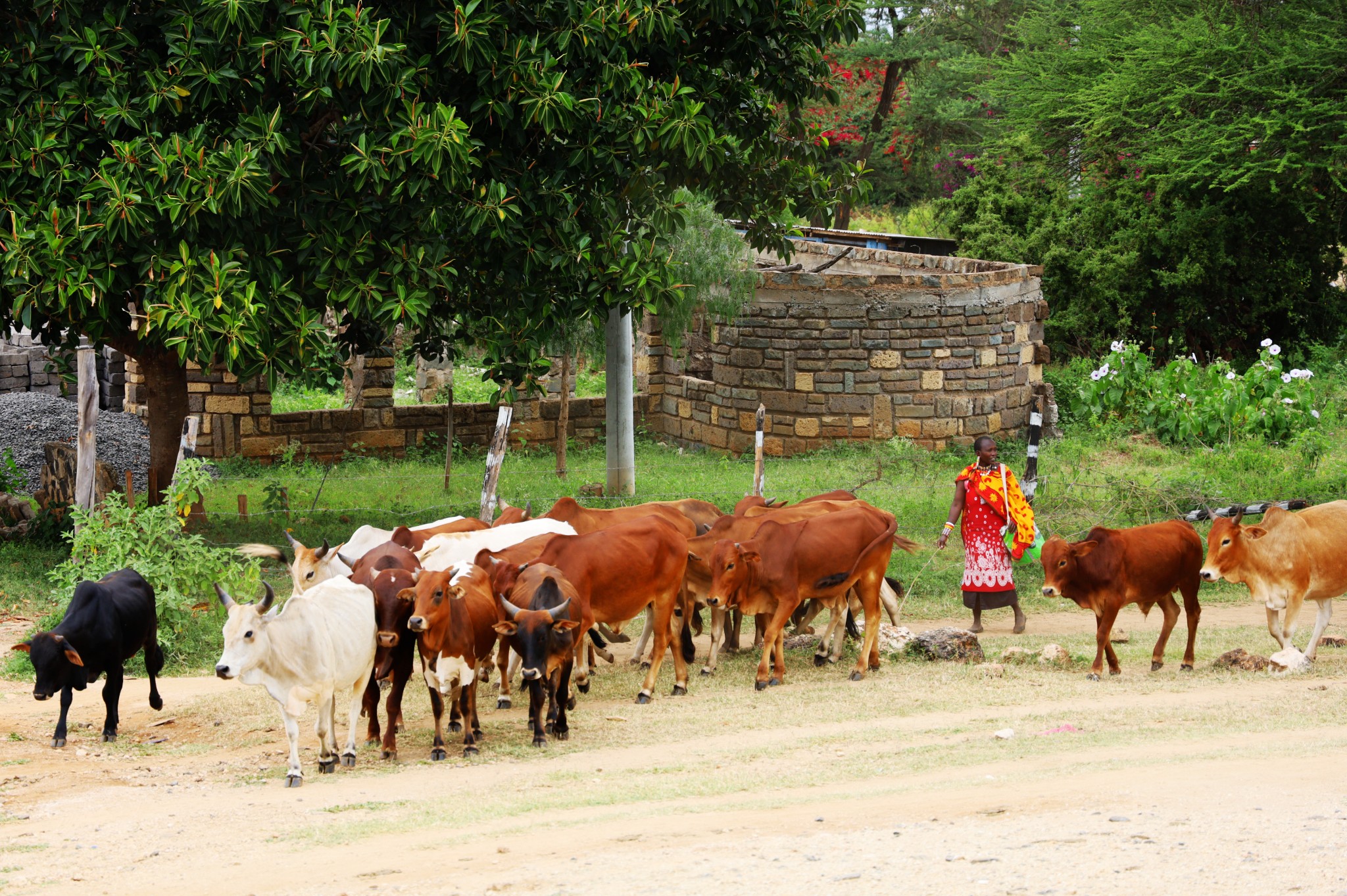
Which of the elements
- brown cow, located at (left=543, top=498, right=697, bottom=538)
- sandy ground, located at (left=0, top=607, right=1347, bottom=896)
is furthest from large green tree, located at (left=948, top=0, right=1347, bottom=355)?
sandy ground, located at (left=0, top=607, right=1347, bottom=896)

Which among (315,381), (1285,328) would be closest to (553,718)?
(315,381)

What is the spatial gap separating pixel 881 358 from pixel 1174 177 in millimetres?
5592

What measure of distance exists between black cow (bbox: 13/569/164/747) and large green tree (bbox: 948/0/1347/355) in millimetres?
15885

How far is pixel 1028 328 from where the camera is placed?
62.4 ft

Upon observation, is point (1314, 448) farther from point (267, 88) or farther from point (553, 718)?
point (267, 88)

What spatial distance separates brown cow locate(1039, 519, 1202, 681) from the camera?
962cm

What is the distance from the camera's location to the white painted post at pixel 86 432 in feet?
41.8

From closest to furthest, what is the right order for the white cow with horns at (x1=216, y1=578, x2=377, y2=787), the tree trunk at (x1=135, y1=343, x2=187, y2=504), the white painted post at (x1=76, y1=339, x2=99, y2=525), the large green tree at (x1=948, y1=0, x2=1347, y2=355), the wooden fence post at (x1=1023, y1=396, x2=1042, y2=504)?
the white cow with horns at (x1=216, y1=578, x2=377, y2=787) → the white painted post at (x1=76, y1=339, x2=99, y2=525) → the wooden fence post at (x1=1023, y1=396, x2=1042, y2=504) → the tree trunk at (x1=135, y1=343, x2=187, y2=504) → the large green tree at (x1=948, y1=0, x2=1347, y2=355)

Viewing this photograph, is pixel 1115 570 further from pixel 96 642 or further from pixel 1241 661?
pixel 96 642

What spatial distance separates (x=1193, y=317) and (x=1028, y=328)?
215 inches

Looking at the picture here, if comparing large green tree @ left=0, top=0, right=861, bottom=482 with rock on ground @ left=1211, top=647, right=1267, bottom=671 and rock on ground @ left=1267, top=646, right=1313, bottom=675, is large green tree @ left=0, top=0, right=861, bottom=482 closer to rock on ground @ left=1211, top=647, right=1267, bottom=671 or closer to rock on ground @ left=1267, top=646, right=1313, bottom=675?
rock on ground @ left=1211, top=647, right=1267, bottom=671

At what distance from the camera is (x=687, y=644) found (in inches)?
409

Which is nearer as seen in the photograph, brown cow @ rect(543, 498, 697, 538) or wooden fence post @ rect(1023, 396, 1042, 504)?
brown cow @ rect(543, 498, 697, 538)

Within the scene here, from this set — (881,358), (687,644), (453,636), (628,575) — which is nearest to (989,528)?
(687,644)
